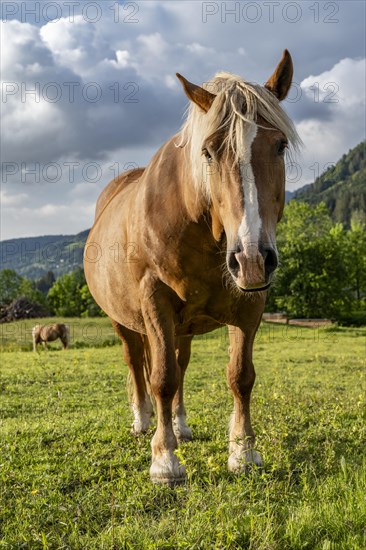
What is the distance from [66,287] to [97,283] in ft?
279

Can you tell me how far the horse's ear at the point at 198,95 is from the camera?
332 centimetres

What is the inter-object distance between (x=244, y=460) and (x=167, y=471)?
0.60 meters

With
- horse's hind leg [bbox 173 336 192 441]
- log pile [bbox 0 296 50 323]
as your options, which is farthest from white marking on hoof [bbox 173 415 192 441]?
log pile [bbox 0 296 50 323]

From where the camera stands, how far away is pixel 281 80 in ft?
11.7

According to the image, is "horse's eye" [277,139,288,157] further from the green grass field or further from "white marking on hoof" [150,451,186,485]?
"white marking on hoof" [150,451,186,485]

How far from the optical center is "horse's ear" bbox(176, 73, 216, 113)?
3323mm

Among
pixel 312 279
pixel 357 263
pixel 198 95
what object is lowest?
pixel 312 279

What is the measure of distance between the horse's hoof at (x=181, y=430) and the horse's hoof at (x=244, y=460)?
112cm

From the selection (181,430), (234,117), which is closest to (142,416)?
(181,430)

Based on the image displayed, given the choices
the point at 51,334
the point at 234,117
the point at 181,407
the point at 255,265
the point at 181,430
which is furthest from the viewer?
the point at 51,334

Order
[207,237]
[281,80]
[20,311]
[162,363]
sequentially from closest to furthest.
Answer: [281,80] → [207,237] → [162,363] → [20,311]

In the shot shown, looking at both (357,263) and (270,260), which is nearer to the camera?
(270,260)

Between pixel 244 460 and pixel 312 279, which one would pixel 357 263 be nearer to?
pixel 312 279

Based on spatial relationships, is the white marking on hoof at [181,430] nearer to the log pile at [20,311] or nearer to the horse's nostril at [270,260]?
the horse's nostril at [270,260]
